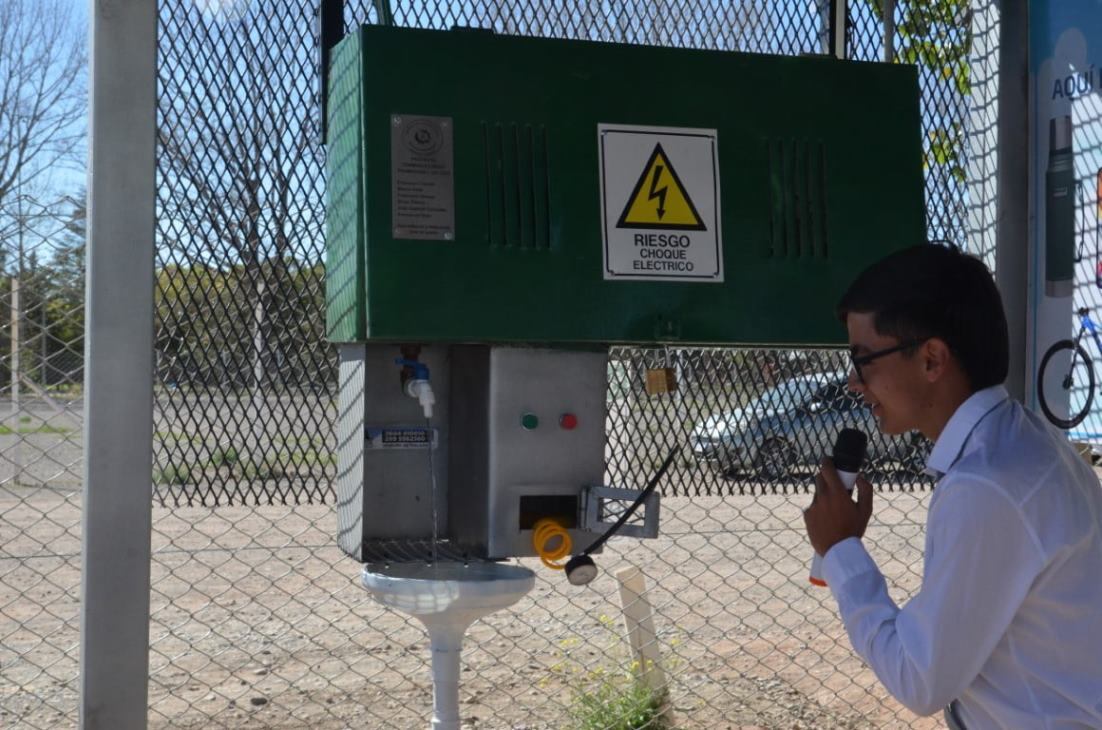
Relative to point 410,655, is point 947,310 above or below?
above

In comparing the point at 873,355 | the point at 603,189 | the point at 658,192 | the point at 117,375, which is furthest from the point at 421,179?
the point at 873,355

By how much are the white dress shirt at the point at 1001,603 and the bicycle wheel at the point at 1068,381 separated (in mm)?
1026

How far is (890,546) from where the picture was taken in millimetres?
9953

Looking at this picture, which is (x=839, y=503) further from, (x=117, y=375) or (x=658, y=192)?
(x=117, y=375)

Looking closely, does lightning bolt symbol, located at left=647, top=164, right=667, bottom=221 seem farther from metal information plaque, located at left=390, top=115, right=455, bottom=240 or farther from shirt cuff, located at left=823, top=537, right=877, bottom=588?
shirt cuff, located at left=823, top=537, right=877, bottom=588

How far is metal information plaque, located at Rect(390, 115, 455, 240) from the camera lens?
7.95ft

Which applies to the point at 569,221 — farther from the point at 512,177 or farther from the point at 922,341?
the point at 922,341

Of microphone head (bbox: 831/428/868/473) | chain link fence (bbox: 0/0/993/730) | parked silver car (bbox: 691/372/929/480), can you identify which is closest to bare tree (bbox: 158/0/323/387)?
chain link fence (bbox: 0/0/993/730)

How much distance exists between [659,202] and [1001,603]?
3.84 ft

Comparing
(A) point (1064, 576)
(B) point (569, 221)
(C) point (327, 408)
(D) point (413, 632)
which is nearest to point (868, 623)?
(A) point (1064, 576)

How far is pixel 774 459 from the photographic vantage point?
3.54 meters

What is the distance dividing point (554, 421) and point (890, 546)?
7972 mm

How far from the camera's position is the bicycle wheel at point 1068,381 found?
2.86m

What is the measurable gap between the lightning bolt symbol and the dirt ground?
61.6 inches
